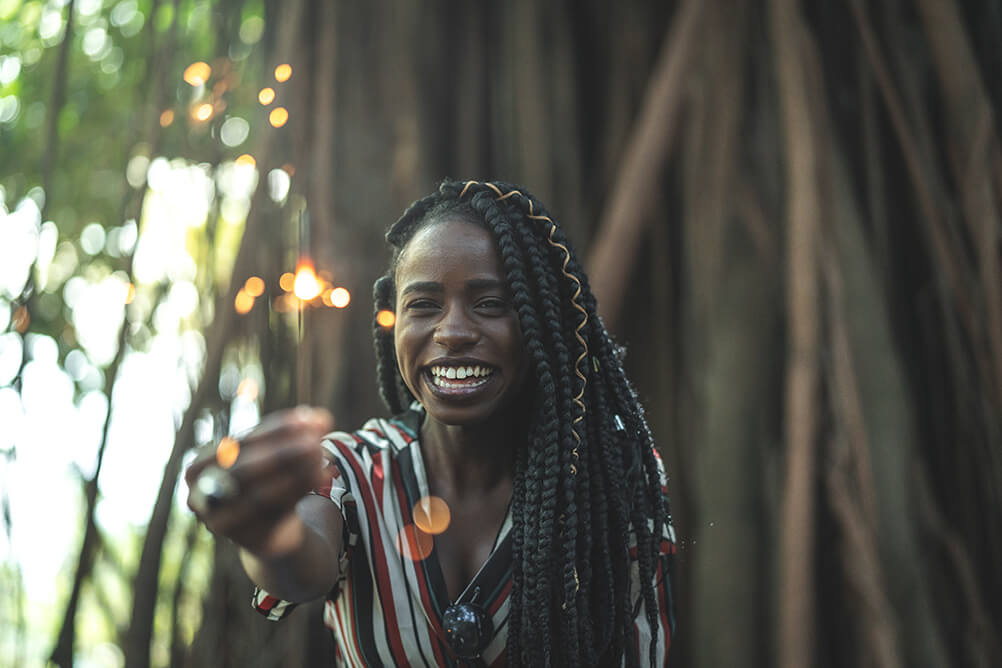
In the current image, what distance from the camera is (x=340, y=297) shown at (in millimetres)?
1911

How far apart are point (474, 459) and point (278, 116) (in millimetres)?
1235

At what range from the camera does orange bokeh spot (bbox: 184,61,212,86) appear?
6.45ft

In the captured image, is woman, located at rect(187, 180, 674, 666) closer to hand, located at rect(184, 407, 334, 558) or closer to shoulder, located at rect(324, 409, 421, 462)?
shoulder, located at rect(324, 409, 421, 462)

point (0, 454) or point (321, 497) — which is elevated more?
point (0, 454)

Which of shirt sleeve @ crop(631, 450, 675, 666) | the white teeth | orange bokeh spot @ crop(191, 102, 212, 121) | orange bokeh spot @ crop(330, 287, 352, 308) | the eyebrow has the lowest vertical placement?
shirt sleeve @ crop(631, 450, 675, 666)

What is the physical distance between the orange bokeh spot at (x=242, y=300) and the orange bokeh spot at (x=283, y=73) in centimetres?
56

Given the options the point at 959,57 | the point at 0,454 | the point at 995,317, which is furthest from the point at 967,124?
the point at 0,454

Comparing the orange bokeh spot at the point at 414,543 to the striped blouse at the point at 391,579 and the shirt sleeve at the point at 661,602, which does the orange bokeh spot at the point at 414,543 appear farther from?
the shirt sleeve at the point at 661,602

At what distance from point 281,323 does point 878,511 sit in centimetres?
161

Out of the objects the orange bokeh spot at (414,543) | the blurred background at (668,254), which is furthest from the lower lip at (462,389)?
the blurred background at (668,254)

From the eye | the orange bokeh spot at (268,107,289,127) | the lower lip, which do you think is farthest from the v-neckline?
the orange bokeh spot at (268,107,289,127)

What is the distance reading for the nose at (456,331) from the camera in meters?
0.99

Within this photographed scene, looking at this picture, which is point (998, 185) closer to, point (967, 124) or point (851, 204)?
point (967, 124)

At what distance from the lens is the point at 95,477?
5.15ft
